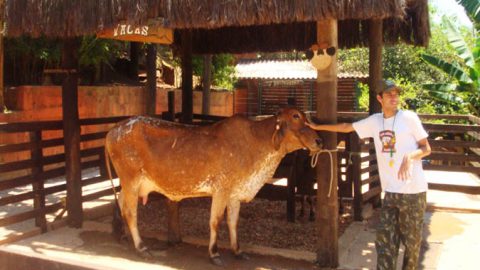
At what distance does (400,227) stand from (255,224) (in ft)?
8.91

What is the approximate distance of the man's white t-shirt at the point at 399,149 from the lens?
13.6 feet

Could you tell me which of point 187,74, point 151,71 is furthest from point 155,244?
point 151,71

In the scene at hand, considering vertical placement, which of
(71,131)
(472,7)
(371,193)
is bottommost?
(371,193)

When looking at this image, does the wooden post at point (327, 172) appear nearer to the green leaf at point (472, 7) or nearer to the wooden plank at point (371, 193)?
the wooden plank at point (371, 193)

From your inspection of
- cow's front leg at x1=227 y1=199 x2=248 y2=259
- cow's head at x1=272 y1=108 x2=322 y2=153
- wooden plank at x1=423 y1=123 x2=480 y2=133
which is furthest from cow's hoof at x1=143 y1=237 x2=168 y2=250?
wooden plank at x1=423 y1=123 x2=480 y2=133

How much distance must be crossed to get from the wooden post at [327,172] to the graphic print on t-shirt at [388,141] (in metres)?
0.84

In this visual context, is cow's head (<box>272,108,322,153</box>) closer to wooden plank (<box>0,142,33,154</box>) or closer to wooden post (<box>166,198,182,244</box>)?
wooden post (<box>166,198,182,244</box>)

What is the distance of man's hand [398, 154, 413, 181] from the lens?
4.02 meters

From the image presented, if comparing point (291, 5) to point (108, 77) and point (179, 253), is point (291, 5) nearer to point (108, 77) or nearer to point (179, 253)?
point (179, 253)

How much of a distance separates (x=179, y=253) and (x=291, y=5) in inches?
114

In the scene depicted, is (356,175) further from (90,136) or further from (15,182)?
(15,182)

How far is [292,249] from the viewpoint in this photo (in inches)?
224

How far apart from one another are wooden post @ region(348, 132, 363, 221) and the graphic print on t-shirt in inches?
100

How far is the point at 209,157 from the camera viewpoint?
5332 mm
